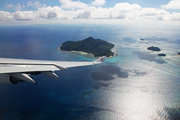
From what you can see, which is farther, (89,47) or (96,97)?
(89,47)

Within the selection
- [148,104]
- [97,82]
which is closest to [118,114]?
[148,104]

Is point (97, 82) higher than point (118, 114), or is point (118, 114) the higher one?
point (97, 82)

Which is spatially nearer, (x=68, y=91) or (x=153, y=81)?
(x=68, y=91)

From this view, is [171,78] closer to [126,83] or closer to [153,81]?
[153,81]

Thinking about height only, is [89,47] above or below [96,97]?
above

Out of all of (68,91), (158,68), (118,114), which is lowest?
(118,114)

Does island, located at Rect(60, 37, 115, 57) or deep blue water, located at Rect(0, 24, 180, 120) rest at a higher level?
island, located at Rect(60, 37, 115, 57)

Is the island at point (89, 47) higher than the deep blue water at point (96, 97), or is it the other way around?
the island at point (89, 47)

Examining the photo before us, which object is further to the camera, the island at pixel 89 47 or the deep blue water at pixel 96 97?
the island at pixel 89 47

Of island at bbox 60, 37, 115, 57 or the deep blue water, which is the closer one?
the deep blue water

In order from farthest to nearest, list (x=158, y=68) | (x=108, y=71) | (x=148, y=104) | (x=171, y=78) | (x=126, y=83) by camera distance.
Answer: (x=158, y=68)
(x=108, y=71)
(x=171, y=78)
(x=126, y=83)
(x=148, y=104)

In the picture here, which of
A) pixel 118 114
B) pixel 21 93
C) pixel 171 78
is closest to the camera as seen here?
pixel 118 114
